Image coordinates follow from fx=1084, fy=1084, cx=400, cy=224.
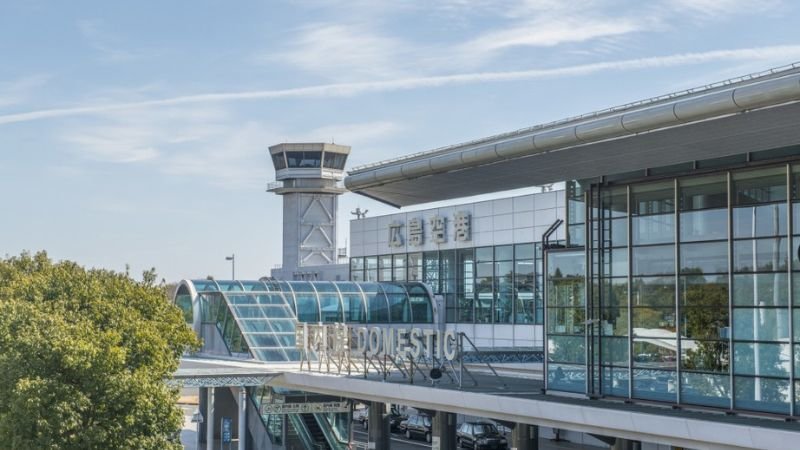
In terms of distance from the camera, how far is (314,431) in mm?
52469

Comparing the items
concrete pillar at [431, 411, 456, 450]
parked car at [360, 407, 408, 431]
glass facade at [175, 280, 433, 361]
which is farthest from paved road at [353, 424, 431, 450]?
concrete pillar at [431, 411, 456, 450]

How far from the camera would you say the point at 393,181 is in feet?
133

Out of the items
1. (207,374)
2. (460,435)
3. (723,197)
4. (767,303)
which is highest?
(723,197)

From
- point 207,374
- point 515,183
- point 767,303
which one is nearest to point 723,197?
point 767,303

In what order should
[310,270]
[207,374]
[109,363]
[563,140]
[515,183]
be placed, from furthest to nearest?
1. [310,270]
2. [207,374]
3. [515,183]
4. [109,363]
5. [563,140]

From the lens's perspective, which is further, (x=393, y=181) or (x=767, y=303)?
(x=393, y=181)

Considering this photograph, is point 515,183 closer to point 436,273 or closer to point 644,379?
point 644,379

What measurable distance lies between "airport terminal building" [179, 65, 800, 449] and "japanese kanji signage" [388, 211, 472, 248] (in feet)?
79.1

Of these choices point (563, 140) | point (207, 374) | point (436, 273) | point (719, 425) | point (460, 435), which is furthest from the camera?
point (436, 273)

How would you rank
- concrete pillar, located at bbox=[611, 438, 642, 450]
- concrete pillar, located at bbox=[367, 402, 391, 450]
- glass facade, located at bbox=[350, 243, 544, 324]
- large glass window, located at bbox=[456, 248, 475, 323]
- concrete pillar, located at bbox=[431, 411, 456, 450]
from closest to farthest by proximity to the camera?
concrete pillar, located at bbox=[611, 438, 642, 450] → concrete pillar, located at bbox=[431, 411, 456, 450] → concrete pillar, located at bbox=[367, 402, 391, 450] → glass facade, located at bbox=[350, 243, 544, 324] → large glass window, located at bbox=[456, 248, 475, 323]

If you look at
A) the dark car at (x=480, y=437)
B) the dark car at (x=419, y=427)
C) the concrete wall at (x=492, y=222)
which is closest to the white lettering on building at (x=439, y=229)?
the concrete wall at (x=492, y=222)

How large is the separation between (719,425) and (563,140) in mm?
8984

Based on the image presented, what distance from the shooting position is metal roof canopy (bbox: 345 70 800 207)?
2588 centimetres

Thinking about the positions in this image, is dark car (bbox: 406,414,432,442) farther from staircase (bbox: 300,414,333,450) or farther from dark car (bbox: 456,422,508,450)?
staircase (bbox: 300,414,333,450)
